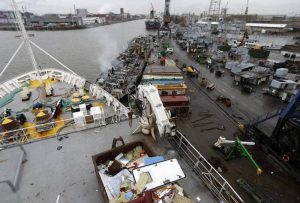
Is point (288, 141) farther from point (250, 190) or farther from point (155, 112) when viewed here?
point (155, 112)

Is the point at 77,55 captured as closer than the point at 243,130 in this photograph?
No

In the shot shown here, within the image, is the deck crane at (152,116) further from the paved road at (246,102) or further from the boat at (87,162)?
the paved road at (246,102)

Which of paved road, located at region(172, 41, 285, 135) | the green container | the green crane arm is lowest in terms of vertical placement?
paved road, located at region(172, 41, 285, 135)

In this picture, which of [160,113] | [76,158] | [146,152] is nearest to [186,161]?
[146,152]

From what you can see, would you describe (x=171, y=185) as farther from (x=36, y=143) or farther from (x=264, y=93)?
(x=264, y=93)

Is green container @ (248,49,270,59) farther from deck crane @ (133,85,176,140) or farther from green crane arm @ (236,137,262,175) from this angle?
deck crane @ (133,85,176,140)

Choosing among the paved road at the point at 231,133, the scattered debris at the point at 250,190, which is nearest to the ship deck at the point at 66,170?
the scattered debris at the point at 250,190

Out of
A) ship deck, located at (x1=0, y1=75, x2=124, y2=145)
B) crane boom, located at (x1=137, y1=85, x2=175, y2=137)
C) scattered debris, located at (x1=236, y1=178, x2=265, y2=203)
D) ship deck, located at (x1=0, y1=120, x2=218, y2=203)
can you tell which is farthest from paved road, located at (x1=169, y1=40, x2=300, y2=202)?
ship deck, located at (x1=0, y1=75, x2=124, y2=145)
